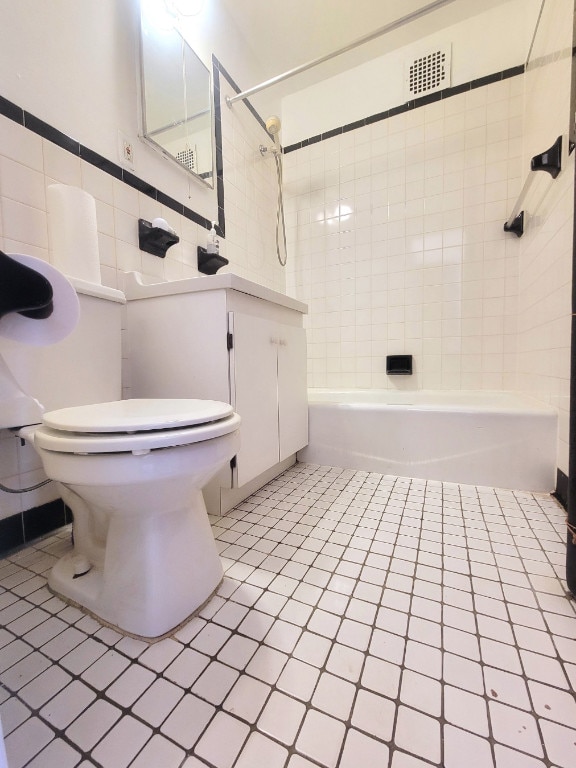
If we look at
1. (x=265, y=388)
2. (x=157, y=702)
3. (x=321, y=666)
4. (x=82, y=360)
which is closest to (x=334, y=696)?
(x=321, y=666)

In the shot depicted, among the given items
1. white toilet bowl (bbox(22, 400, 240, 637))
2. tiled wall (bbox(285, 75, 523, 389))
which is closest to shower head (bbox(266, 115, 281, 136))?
tiled wall (bbox(285, 75, 523, 389))

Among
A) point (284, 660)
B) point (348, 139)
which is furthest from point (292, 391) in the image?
point (348, 139)

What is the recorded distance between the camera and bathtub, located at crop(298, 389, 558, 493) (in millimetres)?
1233

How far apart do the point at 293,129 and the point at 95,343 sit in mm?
2249

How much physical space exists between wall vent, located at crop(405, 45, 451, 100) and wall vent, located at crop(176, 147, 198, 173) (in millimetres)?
1458

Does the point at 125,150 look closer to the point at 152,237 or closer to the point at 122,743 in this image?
the point at 152,237

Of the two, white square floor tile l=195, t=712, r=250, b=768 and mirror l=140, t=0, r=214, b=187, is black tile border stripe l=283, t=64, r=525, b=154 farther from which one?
white square floor tile l=195, t=712, r=250, b=768

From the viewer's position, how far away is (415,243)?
203 centimetres

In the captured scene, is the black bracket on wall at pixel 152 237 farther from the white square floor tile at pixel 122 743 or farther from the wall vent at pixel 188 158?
the white square floor tile at pixel 122 743

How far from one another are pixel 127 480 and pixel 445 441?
4.13 ft

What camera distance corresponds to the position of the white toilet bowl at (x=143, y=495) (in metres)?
0.54

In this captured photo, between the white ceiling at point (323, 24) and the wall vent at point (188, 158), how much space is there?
2.84 feet

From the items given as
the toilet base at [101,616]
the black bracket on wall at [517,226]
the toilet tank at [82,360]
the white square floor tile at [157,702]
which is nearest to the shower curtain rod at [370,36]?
the black bracket on wall at [517,226]

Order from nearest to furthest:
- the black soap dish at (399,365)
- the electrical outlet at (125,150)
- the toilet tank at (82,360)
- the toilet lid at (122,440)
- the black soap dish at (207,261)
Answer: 1. the toilet lid at (122,440)
2. the toilet tank at (82,360)
3. the electrical outlet at (125,150)
4. the black soap dish at (207,261)
5. the black soap dish at (399,365)
